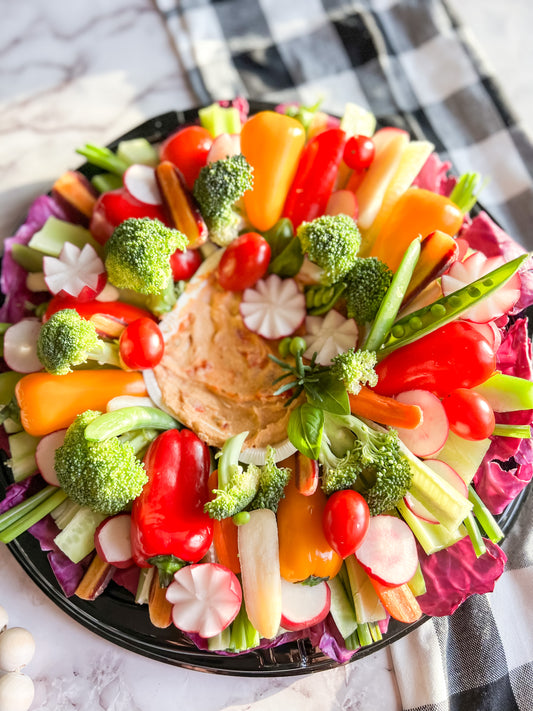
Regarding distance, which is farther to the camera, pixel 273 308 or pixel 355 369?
pixel 273 308

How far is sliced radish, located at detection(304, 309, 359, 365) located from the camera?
2.15m

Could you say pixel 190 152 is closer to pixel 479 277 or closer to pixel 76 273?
pixel 76 273

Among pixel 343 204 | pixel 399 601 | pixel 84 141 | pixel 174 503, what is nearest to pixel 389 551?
pixel 399 601

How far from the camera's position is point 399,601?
196 cm

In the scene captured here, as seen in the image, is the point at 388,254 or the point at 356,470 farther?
the point at 388,254

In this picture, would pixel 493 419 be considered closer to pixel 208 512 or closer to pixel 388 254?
pixel 388 254

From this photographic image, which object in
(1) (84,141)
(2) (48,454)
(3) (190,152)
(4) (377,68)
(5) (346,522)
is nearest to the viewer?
(5) (346,522)

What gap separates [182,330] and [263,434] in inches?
18.4

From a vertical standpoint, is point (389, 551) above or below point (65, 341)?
below

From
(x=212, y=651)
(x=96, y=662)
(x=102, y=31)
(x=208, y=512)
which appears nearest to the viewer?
(x=208, y=512)

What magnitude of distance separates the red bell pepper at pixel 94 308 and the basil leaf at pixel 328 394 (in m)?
0.64

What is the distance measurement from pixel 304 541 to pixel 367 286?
813mm

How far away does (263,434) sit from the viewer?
2.12 meters

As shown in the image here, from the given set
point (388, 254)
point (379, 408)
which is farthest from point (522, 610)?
point (388, 254)
